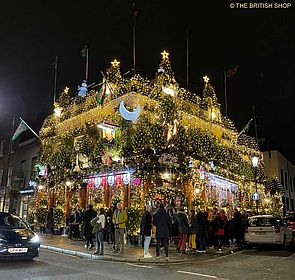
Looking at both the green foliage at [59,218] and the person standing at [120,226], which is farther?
the green foliage at [59,218]

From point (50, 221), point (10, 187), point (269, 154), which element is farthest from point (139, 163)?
point (269, 154)

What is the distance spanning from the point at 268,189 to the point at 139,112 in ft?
53.4

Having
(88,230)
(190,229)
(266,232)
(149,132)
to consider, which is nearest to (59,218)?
(88,230)

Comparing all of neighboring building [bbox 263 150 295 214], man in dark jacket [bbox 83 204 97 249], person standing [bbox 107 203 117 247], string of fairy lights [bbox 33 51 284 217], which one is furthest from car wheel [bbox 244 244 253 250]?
neighboring building [bbox 263 150 295 214]

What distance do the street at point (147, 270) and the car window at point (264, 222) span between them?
359 centimetres

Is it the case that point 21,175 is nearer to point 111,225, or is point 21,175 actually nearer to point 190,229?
point 111,225

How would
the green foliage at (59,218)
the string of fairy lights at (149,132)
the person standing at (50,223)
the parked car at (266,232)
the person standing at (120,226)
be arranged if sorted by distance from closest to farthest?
the person standing at (120,226), the parked car at (266,232), the string of fairy lights at (149,132), the green foliage at (59,218), the person standing at (50,223)

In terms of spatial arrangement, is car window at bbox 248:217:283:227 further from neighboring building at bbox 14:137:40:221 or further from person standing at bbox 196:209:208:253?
neighboring building at bbox 14:137:40:221

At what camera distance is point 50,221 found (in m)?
23.4

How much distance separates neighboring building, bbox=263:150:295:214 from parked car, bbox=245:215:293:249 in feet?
87.8

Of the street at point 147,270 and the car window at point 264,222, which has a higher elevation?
the car window at point 264,222

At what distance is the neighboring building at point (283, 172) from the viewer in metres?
43.8

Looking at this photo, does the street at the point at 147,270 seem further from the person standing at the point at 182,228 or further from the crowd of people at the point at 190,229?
the person standing at the point at 182,228

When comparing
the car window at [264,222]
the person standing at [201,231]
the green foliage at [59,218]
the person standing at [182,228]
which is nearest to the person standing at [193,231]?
the person standing at [201,231]
